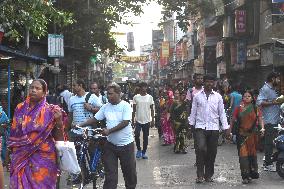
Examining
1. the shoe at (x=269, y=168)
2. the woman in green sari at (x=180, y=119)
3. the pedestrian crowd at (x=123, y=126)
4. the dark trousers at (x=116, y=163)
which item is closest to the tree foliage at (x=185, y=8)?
the pedestrian crowd at (x=123, y=126)

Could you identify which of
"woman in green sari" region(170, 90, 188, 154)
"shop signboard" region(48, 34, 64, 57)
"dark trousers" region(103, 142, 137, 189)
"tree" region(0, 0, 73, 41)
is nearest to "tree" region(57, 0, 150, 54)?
"shop signboard" region(48, 34, 64, 57)

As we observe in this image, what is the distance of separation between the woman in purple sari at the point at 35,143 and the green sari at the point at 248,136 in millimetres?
4588

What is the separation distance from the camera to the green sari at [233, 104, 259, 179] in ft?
31.0

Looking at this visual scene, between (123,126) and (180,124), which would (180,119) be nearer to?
(180,124)

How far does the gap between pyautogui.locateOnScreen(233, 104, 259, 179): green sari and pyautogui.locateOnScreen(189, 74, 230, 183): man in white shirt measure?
29 centimetres

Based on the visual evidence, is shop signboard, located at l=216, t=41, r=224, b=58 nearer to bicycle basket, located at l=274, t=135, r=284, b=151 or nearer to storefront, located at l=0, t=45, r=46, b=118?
storefront, located at l=0, t=45, r=46, b=118

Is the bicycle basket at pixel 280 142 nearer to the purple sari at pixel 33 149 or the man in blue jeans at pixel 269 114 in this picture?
the man in blue jeans at pixel 269 114

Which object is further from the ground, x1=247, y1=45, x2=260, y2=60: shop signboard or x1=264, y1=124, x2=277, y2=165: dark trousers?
x1=247, y1=45, x2=260, y2=60: shop signboard

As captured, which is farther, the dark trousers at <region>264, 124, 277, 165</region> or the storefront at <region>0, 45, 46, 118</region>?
the storefront at <region>0, 45, 46, 118</region>

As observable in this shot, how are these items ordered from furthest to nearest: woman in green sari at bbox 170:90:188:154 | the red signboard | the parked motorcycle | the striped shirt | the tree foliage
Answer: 1. the red signboard
2. the tree foliage
3. woman in green sari at bbox 170:90:188:154
4. the striped shirt
5. the parked motorcycle

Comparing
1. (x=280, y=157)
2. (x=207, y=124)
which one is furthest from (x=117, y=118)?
(x=280, y=157)

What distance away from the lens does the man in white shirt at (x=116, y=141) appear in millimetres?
7340

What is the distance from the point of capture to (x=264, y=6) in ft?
83.0

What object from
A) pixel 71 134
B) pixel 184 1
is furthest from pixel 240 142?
pixel 184 1
